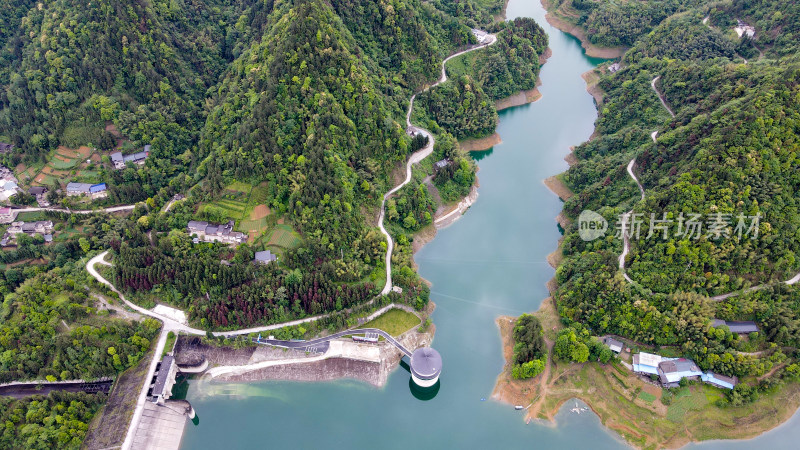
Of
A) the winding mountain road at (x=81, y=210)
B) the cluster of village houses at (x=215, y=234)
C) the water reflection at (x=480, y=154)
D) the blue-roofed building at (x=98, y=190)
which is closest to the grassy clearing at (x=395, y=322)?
the cluster of village houses at (x=215, y=234)

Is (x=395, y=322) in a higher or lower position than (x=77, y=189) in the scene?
lower

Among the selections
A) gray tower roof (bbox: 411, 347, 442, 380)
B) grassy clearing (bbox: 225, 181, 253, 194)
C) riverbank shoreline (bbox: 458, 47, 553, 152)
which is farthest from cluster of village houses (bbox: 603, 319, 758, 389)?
grassy clearing (bbox: 225, 181, 253, 194)

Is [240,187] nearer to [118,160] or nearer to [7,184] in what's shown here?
[118,160]

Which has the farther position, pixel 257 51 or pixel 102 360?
pixel 257 51

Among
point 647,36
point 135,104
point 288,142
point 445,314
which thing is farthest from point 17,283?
point 647,36

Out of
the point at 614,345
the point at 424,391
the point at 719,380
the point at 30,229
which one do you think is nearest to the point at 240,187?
the point at 30,229

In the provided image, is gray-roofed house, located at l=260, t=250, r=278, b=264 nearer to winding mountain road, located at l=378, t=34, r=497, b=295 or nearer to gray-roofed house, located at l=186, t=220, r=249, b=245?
gray-roofed house, located at l=186, t=220, r=249, b=245

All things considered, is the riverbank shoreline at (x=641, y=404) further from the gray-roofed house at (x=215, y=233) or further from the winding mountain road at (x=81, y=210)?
the winding mountain road at (x=81, y=210)

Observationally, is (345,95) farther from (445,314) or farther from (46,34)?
(46,34)
